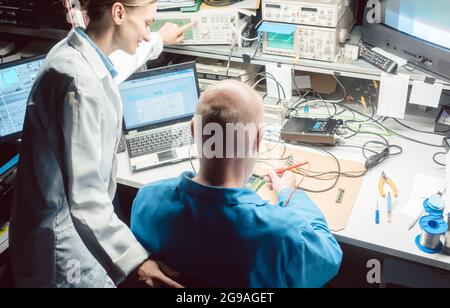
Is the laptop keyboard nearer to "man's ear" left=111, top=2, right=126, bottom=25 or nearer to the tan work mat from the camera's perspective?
the tan work mat

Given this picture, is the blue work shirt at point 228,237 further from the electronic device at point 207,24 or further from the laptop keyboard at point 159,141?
the electronic device at point 207,24

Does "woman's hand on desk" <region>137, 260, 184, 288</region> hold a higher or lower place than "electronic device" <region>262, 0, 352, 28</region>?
lower

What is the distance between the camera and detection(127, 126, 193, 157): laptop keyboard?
1971 mm

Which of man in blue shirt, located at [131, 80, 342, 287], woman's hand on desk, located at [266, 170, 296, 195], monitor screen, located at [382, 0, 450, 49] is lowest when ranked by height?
woman's hand on desk, located at [266, 170, 296, 195]

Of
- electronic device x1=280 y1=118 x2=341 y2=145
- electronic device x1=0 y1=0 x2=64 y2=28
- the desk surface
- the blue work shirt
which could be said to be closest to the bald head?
the blue work shirt

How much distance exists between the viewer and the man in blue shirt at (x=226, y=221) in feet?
3.65

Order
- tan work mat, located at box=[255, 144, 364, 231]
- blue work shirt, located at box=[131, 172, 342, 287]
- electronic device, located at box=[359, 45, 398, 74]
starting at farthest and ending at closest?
1. electronic device, located at box=[359, 45, 398, 74]
2. tan work mat, located at box=[255, 144, 364, 231]
3. blue work shirt, located at box=[131, 172, 342, 287]

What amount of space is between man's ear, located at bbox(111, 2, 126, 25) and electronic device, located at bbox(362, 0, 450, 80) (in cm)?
105

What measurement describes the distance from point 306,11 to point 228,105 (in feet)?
2.89

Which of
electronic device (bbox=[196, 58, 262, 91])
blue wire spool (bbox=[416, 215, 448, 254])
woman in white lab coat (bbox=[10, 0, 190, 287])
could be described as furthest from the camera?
electronic device (bbox=[196, 58, 262, 91])

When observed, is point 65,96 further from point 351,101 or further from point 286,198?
point 351,101

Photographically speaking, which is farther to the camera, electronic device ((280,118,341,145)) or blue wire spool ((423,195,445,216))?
electronic device ((280,118,341,145))

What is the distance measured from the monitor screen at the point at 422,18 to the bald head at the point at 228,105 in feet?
2.90
